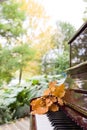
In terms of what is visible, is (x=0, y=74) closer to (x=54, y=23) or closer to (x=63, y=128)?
(x=54, y=23)

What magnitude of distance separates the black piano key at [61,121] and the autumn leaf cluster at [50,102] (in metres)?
0.04

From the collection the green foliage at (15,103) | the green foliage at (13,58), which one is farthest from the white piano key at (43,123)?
the green foliage at (13,58)

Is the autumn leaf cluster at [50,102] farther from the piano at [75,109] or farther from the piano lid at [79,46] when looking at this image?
the piano lid at [79,46]

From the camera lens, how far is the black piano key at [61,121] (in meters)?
0.99

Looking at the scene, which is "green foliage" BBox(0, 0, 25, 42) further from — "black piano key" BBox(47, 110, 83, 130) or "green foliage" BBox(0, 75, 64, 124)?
"black piano key" BBox(47, 110, 83, 130)

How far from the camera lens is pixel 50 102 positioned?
1.35 meters

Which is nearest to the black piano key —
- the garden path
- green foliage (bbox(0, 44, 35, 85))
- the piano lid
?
the piano lid

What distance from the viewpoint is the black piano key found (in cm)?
99

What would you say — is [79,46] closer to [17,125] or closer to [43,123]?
[43,123]

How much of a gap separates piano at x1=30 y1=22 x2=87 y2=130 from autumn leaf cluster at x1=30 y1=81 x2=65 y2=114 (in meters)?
0.03

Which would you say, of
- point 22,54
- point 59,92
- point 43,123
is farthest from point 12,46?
point 43,123

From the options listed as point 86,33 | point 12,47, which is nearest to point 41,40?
point 12,47

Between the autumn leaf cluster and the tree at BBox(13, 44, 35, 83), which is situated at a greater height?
the tree at BBox(13, 44, 35, 83)

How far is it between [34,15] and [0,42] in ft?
5.41
